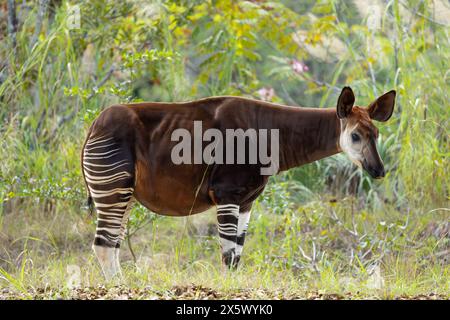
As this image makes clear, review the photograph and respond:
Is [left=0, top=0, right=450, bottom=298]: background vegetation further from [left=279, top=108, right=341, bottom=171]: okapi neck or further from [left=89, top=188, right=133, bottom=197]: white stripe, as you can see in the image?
[left=279, top=108, right=341, bottom=171]: okapi neck

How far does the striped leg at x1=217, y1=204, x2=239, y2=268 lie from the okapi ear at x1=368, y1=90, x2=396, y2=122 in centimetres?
88

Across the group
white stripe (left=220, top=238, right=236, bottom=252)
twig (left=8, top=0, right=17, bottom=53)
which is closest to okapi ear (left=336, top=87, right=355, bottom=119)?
white stripe (left=220, top=238, right=236, bottom=252)

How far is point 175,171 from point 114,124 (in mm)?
408

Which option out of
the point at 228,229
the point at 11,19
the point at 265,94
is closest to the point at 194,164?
the point at 228,229

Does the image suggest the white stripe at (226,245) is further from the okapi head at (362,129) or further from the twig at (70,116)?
the twig at (70,116)

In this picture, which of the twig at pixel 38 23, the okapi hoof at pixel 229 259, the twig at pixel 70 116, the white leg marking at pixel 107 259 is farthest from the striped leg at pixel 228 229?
the twig at pixel 38 23

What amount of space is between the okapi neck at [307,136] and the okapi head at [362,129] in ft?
0.36

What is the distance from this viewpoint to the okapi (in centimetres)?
394

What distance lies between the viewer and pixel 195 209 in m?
4.15

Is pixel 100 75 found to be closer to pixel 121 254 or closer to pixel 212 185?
pixel 121 254

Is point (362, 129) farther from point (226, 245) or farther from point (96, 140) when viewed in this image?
point (96, 140)

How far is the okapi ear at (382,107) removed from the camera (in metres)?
3.99

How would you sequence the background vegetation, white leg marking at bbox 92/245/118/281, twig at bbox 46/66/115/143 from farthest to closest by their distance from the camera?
twig at bbox 46/66/115/143
the background vegetation
white leg marking at bbox 92/245/118/281

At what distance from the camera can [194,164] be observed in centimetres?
404
